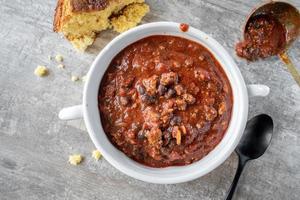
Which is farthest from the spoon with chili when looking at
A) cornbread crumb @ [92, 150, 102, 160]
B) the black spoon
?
cornbread crumb @ [92, 150, 102, 160]

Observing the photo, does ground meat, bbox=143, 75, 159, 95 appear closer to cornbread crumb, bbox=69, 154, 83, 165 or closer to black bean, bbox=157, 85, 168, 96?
black bean, bbox=157, 85, 168, 96

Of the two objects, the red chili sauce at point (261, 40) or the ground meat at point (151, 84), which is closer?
the ground meat at point (151, 84)

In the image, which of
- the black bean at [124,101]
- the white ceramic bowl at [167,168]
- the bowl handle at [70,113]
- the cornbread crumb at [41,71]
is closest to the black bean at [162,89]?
the black bean at [124,101]

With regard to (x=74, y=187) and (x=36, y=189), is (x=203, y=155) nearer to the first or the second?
(x=74, y=187)

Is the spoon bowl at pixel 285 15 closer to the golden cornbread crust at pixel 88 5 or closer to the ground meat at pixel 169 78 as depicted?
the ground meat at pixel 169 78

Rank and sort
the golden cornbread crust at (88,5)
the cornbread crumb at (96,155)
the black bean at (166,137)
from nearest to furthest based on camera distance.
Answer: the black bean at (166,137), the golden cornbread crust at (88,5), the cornbread crumb at (96,155)

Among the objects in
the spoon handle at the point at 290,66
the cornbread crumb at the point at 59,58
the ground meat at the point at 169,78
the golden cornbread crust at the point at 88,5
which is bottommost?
the cornbread crumb at the point at 59,58

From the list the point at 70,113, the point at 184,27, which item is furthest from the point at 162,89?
the point at 70,113
